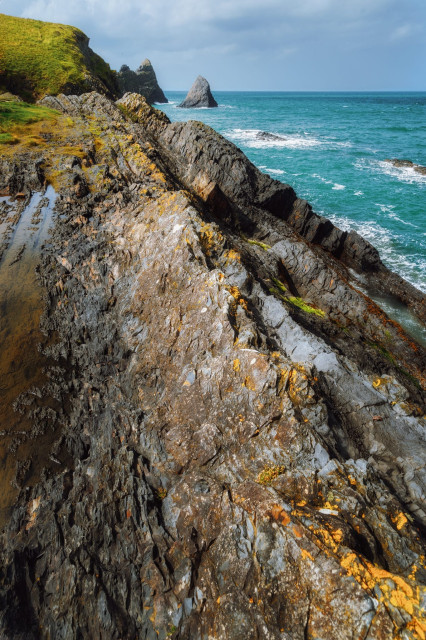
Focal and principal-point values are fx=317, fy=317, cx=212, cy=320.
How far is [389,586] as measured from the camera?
17.2ft

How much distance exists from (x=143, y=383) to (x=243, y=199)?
65.3 feet

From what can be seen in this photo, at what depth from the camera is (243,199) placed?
2603 centimetres

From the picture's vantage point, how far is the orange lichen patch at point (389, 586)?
16.3 ft

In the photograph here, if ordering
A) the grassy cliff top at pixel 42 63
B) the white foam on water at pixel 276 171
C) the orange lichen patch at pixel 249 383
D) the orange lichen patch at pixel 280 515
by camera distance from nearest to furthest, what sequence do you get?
the orange lichen patch at pixel 280 515 < the orange lichen patch at pixel 249 383 < the grassy cliff top at pixel 42 63 < the white foam on water at pixel 276 171

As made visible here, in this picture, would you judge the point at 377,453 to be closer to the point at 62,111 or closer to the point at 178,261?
the point at 178,261

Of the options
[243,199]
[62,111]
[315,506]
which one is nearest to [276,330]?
[315,506]

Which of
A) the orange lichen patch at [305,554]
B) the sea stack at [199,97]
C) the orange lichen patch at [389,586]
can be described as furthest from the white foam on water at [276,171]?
the sea stack at [199,97]

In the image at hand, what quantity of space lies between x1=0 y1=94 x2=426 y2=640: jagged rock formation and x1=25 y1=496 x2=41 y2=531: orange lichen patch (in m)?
0.08

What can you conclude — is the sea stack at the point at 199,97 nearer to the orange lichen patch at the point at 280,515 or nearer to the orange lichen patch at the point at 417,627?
the orange lichen patch at the point at 280,515

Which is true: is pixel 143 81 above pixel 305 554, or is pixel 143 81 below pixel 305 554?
above

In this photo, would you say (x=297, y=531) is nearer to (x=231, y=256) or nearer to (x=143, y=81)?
(x=231, y=256)

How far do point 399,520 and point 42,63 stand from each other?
70566 millimetres

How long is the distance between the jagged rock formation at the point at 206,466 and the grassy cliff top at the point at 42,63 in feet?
157

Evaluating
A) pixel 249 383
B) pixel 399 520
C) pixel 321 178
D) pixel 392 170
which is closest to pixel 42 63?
pixel 321 178
